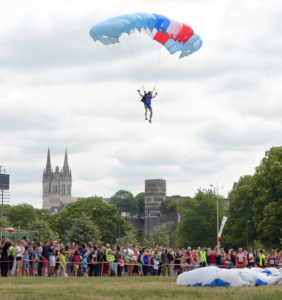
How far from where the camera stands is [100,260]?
31375 millimetres

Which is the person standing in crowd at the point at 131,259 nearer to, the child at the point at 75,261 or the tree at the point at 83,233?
the child at the point at 75,261

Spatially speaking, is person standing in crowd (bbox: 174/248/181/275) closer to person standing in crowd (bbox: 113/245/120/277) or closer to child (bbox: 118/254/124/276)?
child (bbox: 118/254/124/276)

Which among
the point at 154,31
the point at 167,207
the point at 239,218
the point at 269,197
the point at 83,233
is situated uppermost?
the point at 167,207

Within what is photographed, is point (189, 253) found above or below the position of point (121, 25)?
below

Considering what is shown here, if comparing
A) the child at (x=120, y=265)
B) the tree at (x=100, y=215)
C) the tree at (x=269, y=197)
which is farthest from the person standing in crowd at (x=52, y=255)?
the tree at (x=100, y=215)

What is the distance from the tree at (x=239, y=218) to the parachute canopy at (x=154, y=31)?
105 feet

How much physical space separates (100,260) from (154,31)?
37.4 ft

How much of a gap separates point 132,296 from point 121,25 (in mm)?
14878

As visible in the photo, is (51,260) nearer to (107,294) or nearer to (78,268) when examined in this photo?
(78,268)

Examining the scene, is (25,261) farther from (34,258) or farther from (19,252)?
(19,252)

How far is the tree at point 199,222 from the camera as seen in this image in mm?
81500

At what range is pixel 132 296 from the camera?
20766mm

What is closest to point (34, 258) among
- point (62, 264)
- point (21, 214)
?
point (62, 264)

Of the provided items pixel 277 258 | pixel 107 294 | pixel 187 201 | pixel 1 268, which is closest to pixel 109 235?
pixel 187 201
